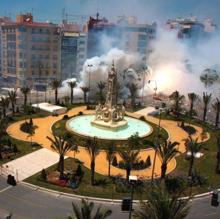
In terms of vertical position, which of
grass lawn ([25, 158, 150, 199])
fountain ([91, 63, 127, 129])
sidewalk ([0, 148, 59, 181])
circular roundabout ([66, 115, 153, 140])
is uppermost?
fountain ([91, 63, 127, 129])

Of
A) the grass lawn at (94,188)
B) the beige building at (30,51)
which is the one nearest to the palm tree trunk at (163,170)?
the grass lawn at (94,188)

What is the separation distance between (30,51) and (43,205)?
3786 inches

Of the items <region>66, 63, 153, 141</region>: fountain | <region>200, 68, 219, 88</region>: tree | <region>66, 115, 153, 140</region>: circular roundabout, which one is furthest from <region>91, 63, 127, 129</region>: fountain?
<region>200, 68, 219, 88</region>: tree

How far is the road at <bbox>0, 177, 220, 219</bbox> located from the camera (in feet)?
118

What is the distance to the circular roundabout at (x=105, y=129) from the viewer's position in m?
61.6

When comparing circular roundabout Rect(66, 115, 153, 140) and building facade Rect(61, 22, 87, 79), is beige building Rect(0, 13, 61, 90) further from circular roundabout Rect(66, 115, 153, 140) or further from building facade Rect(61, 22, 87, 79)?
circular roundabout Rect(66, 115, 153, 140)

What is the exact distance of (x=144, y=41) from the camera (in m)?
149

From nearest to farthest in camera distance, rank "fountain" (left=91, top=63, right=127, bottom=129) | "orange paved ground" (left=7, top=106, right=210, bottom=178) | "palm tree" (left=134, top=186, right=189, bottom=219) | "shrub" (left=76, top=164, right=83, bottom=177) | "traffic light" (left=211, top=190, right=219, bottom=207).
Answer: "palm tree" (left=134, top=186, right=189, bottom=219) → "traffic light" (left=211, top=190, right=219, bottom=207) → "shrub" (left=76, top=164, right=83, bottom=177) → "orange paved ground" (left=7, top=106, right=210, bottom=178) → "fountain" (left=91, top=63, right=127, bottom=129)

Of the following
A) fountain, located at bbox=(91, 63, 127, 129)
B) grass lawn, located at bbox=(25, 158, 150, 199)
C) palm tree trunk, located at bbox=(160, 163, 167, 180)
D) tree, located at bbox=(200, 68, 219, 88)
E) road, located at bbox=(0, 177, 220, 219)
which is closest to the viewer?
road, located at bbox=(0, 177, 220, 219)

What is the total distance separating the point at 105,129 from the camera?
2576 inches

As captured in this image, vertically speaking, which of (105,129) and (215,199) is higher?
(105,129)

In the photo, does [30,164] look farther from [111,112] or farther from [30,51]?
[30,51]

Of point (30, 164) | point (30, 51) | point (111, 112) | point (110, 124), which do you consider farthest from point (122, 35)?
point (30, 164)

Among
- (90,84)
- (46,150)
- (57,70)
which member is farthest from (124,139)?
(57,70)
